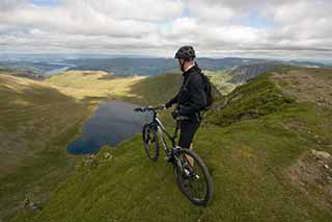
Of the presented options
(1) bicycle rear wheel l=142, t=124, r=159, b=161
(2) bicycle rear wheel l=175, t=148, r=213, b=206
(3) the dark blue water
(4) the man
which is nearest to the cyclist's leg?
(4) the man

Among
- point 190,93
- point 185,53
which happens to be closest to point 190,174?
point 190,93

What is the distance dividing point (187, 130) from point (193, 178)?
2011 mm

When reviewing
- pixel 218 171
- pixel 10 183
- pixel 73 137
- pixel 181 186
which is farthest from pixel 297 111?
pixel 73 137

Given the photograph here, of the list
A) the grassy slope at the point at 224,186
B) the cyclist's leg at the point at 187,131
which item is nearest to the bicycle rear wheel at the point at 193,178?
the cyclist's leg at the point at 187,131

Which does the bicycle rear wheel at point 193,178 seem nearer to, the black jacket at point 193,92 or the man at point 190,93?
the man at point 190,93

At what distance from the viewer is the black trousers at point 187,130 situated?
53.5ft

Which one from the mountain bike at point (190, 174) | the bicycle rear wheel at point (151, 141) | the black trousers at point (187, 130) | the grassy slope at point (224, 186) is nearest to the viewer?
the mountain bike at point (190, 174)

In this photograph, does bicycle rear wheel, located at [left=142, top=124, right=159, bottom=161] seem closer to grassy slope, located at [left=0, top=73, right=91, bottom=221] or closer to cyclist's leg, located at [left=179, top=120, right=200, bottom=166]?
cyclist's leg, located at [left=179, top=120, right=200, bottom=166]

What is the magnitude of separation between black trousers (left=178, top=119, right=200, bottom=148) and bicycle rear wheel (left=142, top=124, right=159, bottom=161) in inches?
154

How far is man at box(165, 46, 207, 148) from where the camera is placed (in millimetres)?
15406

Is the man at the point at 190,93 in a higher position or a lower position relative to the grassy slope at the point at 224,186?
higher

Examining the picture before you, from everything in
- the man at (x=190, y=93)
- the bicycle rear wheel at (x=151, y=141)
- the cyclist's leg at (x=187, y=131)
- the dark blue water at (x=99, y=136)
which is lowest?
the dark blue water at (x=99, y=136)

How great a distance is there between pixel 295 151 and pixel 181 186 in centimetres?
884

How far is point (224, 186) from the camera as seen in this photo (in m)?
17.9
